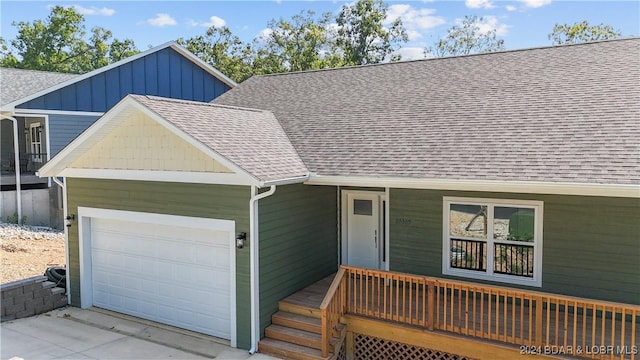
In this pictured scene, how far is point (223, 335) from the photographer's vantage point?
8.38m

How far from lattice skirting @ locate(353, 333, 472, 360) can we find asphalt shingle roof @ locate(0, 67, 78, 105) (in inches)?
584

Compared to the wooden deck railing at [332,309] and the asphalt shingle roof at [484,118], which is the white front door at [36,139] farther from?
the wooden deck railing at [332,309]

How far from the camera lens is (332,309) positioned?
750 centimetres

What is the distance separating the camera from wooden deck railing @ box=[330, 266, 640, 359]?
6270 mm

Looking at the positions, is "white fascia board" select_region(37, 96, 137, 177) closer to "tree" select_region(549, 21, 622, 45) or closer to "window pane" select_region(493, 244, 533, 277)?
"window pane" select_region(493, 244, 533, 277)

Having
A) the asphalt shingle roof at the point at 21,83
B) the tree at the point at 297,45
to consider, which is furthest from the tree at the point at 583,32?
the asphalt shingle roof at the point at 21,83

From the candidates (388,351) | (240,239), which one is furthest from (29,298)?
(388,351)

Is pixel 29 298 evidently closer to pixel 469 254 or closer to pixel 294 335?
pixel 294 335

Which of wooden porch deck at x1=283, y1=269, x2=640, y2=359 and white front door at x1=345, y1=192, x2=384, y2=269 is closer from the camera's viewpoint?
wooden porch deck at x1=283, y1=269, x2=640, y2=359

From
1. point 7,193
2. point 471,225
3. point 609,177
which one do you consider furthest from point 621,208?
point 7,193

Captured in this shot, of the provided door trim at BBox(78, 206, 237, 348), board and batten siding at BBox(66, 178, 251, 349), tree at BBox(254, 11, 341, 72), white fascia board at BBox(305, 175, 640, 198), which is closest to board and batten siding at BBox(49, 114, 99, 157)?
board and batten siding at BBox(66, 178, 251, 349)

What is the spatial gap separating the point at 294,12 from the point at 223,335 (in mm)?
33358

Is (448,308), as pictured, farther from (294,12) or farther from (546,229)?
(294,12)

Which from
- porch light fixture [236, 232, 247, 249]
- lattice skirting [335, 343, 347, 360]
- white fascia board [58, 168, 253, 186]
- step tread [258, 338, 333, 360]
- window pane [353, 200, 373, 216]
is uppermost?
white fascia board [58, 168, 253, 186]
